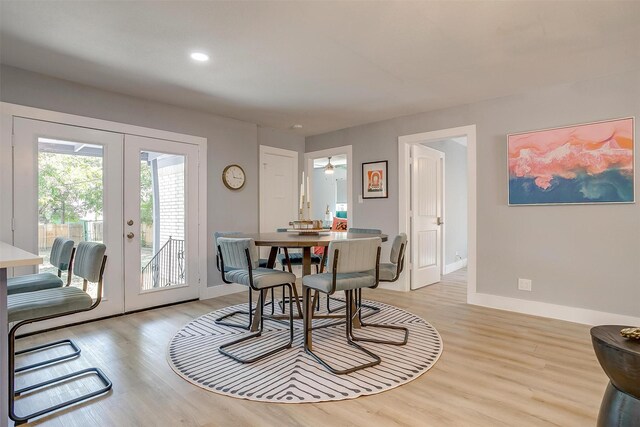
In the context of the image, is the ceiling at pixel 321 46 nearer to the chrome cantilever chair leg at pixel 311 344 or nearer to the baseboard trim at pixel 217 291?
the chrome cantilever chair leg at pixel 311 344

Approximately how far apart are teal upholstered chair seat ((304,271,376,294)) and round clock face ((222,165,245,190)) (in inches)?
98.2

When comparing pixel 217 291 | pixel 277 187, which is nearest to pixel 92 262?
pixel 217 291

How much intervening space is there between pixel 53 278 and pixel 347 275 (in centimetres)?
215

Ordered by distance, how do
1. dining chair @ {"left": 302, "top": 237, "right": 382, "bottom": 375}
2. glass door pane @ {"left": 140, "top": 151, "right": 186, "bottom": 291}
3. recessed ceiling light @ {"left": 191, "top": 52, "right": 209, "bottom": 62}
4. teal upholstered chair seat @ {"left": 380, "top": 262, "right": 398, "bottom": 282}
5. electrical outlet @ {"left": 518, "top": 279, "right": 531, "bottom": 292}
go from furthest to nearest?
glass door pane @ {"left": 140, "top": 151, "right": 186, "bottom": 291} < electrical outlet @ {"left": 518, "top": 279, "right": 531, "bottom": 292} < teal upholstered chair seat @ {"left": 380, "top": 262, "right": 398, "bottom": 282} < recessed ceiling light @ {"left": 191, "top": 52, "right": 209, "bottom": 62} < dining chair @ {"left": 302, "top": 237, "right": 382, "bottom": 375}

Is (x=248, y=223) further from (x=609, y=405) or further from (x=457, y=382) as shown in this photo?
(x=609, y=405)

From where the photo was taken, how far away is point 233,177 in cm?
455

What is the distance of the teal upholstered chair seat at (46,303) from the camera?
5.61 feet

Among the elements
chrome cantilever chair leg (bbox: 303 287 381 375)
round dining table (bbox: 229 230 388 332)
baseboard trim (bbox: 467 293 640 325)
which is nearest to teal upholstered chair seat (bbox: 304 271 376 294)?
chrome cantilever chair leg (bbox: 303 287 381 375)

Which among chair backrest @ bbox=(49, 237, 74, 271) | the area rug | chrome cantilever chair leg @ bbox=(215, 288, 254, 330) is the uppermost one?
chair backrest @ bbox=(49, 237, 74, 271)

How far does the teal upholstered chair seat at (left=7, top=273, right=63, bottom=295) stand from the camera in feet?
7.33

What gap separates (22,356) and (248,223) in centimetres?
272

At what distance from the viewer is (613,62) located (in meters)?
2.84

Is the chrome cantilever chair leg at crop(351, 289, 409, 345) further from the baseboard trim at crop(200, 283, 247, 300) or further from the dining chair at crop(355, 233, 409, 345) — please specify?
the baseboard trim at crop(200, 283, 247, 300)

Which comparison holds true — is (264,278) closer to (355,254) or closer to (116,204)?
(355,254)
